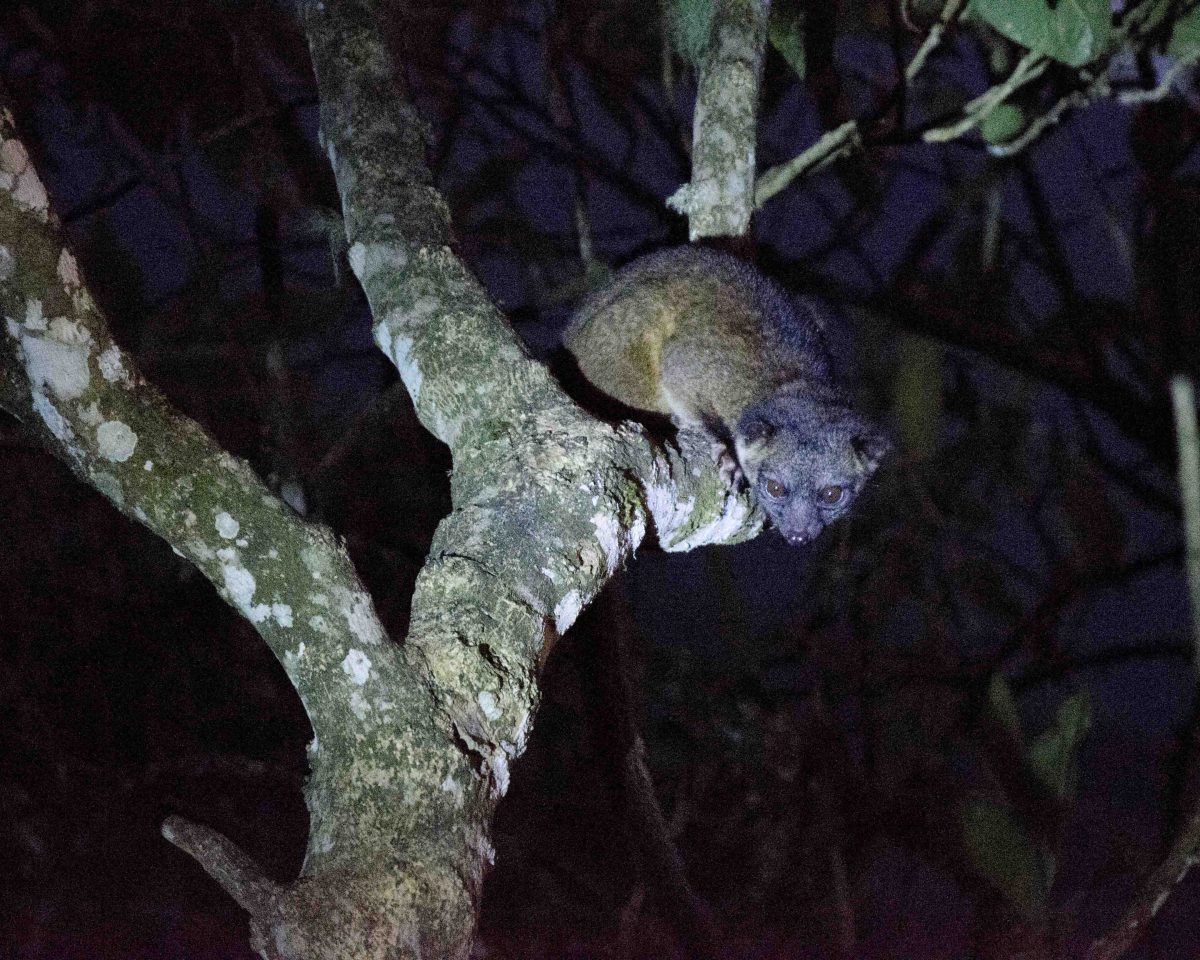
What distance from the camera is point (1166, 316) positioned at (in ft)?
16.7

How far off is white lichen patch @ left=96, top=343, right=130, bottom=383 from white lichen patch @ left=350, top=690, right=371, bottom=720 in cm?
67

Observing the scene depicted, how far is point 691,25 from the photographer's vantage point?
11.7ft

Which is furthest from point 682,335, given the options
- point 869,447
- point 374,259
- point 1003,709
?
point 1003,709

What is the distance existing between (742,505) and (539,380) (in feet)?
2.63

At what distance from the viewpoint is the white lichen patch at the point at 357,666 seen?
54.5 inches

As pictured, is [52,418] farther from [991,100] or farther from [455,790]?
[991,100]

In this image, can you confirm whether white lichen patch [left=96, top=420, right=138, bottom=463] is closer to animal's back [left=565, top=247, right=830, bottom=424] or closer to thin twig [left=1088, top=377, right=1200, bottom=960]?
animal's back [left=565, top=247, right=830, bottom=424]

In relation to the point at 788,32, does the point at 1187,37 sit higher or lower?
higher

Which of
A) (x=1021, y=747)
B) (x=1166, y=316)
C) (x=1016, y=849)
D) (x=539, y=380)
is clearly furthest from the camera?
(x=1166, y=316)

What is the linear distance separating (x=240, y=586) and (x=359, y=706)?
0.29m

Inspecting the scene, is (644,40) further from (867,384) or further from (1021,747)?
(1021,747)

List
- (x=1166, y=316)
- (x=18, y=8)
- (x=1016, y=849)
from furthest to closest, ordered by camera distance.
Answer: (x=1166, y=316), (x=18, y=8), (x=1016, y=849)

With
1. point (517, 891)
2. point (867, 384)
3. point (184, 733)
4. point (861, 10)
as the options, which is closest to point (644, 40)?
point (861, 10)

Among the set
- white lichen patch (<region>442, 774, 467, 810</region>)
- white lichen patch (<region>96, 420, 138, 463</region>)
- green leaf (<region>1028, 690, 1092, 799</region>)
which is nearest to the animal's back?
green leaf (<region>1028, 690, 1092, 799</region>)
